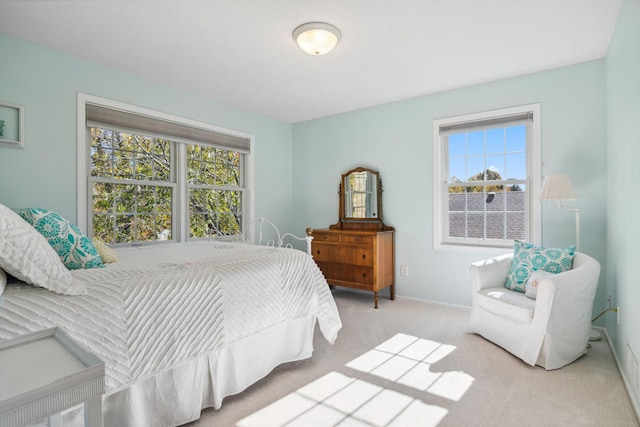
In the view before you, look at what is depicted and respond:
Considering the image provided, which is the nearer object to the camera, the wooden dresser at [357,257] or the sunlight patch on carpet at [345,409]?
the sunlight patch on carpet at [345,409]

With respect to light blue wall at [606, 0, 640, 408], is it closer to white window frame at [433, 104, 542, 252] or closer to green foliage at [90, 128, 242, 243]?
white window frame at [433, 104, 542, 252]

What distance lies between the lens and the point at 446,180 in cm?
393

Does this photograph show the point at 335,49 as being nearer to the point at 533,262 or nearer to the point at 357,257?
the point at 357,257

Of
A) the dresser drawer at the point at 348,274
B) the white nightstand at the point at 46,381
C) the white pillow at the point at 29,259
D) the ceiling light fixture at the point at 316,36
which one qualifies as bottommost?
the dresser drawer at the point at 348,274

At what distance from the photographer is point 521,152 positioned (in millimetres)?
3496

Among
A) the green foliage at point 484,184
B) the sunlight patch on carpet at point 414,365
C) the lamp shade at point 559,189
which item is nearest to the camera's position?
the sunlight patch on carpet at point 414,365

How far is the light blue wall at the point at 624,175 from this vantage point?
6.19 ft

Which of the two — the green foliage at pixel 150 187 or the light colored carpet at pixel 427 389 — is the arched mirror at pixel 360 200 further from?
the light colored carpet at pixel 427 389

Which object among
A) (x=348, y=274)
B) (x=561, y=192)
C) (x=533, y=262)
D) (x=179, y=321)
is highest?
(x=561, y=192)

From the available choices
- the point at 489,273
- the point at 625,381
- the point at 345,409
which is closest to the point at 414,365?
the point at 345,409

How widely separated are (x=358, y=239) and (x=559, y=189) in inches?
76.4

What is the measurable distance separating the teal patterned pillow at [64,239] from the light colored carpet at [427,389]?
105 cm

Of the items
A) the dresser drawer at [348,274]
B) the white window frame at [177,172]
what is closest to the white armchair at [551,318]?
the dresser drawer at [348,274]

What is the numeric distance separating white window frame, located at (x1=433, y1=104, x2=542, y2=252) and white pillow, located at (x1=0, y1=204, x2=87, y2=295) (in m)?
3.41
